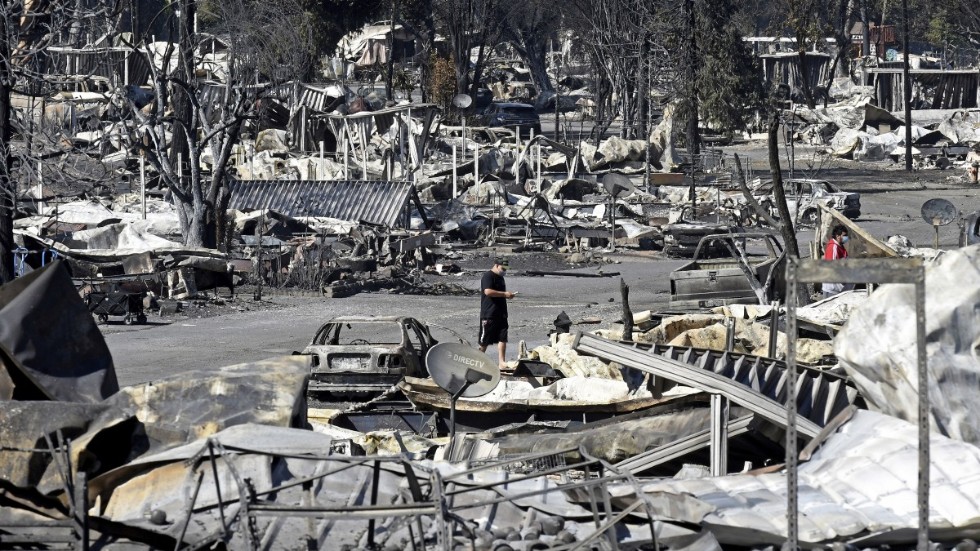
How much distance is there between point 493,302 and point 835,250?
5.73m

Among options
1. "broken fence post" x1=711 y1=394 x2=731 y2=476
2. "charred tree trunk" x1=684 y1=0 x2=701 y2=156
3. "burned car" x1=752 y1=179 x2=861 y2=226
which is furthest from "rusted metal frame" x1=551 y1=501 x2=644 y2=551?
"charred tree trunk" x1=684 y1=0 x2=701 y2=156

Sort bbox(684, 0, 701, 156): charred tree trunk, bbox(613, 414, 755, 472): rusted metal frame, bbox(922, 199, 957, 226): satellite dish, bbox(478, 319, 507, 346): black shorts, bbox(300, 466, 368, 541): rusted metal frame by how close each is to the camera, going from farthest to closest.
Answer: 1. bbox(684, 0, 701, 156): charred tree trunk
2. bbox(922, 199, 957, 226): satellite dish
3. bbox(478, 319, 507, 346): black shorts
4. bbox(613, 414, 755, 472): rusted metal frame
5. bbox(300, 466, 368, 541): rusted metal frame

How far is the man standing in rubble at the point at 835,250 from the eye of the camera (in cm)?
1936

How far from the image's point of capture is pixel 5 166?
14.0 meters

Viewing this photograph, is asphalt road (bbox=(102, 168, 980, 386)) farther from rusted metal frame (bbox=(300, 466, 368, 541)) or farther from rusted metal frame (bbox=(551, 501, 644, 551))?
rusted metal frame (bbox=(551, 501, 644, 551))

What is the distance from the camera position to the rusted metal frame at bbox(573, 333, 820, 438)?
921 centimetres

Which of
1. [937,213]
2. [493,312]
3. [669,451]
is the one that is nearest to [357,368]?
[493,312]

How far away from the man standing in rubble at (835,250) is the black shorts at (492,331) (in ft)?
16.4

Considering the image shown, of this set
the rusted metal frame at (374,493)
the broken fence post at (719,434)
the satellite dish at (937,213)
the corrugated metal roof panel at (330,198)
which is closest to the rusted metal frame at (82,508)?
the rusted metal frame at (374,493)

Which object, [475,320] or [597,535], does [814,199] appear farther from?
[597,535]

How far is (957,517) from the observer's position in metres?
7.36

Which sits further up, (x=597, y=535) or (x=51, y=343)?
(x=51, y=343)

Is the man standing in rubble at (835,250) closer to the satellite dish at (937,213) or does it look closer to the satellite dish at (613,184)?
the satellite dish at (937,213)

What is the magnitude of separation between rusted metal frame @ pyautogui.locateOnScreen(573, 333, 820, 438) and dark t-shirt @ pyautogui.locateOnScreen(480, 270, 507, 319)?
6.93 meters
